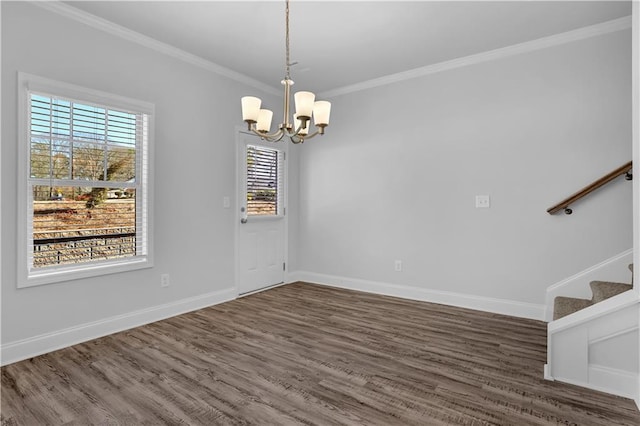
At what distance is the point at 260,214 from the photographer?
4672 millimetres

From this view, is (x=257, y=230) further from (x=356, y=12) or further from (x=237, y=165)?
(x=356, y=12)

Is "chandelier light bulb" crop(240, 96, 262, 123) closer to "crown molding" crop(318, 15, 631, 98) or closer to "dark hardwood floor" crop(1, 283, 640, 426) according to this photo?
"dark hardwood floor" crop(1, 283, 640, 426)

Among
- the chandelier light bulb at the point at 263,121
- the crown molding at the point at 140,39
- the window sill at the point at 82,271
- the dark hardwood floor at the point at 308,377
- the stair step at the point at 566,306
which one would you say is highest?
the crown molding at the point at 140,39

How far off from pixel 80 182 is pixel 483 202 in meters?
3.87

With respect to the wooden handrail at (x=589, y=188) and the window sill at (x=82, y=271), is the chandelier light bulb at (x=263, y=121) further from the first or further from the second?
the wooden handrail at (x=589, y=188)

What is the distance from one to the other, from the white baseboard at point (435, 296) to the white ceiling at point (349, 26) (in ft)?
8.65

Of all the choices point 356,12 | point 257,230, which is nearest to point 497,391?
point 356,12

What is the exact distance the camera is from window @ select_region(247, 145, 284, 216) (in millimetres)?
A: 4527

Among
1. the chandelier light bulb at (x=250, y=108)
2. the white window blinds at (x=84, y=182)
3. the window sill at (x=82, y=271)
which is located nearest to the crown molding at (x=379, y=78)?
the white window blinds at (x=84, y=182)

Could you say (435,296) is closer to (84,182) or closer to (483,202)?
(483,202)

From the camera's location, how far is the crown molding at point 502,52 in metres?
3.10

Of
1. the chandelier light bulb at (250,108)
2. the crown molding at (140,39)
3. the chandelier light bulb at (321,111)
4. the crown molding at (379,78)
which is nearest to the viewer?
the chandelier light bulb at (250,108)

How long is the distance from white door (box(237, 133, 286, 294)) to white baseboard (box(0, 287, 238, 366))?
59 centimetres

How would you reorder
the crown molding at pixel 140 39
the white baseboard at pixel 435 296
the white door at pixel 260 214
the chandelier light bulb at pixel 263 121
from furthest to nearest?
the white door at pixel 260 214 < the white baseboard at pixel 435 296 < the crown molding at pixel 140 39 < the chandelier light bulb at pixel 263 121
